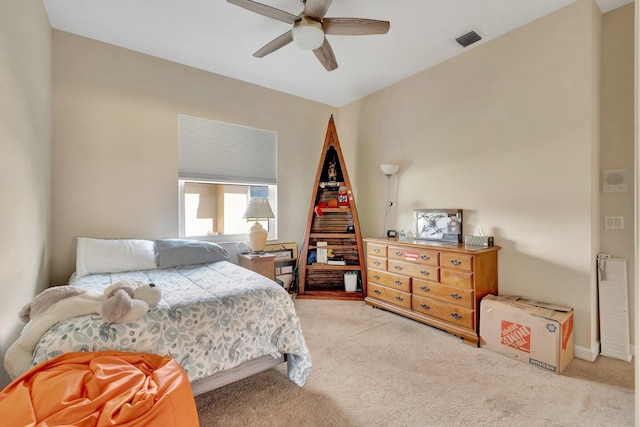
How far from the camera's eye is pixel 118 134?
9.50 ft

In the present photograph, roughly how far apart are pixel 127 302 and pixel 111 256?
1.37 metres

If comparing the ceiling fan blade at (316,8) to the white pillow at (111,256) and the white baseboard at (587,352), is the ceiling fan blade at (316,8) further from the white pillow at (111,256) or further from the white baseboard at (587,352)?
the white baseboard at (587,352)

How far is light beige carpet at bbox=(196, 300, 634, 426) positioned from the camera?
1594mm

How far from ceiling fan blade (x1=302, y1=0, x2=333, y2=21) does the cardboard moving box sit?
263 cm

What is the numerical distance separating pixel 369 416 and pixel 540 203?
7.33ft

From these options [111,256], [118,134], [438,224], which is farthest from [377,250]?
[118,134]

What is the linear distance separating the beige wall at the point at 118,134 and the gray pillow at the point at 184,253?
0.46 metres

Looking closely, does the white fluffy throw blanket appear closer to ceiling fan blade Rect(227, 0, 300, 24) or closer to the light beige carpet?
the light beige carpet

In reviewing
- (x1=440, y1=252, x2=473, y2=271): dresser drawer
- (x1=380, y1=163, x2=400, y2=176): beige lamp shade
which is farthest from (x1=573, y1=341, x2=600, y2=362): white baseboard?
(x1=380, y1=163, x2=400, y2=176): beige lamp shade

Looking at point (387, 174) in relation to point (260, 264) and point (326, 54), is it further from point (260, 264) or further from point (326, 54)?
point (260, 264)

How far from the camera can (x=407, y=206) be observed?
11.8 ft

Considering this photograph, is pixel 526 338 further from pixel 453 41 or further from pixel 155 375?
pixel 453 41

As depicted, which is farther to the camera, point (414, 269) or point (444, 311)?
point (414, 269)

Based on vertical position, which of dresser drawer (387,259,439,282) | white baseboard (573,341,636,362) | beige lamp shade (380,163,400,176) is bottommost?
white baseboard (573,341,636,362)
